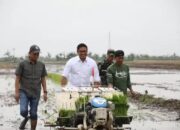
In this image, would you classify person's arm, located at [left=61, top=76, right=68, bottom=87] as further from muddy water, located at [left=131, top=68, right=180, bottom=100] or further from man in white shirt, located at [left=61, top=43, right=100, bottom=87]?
muddy water, located at [left=131, top=68, right=180, bottom=100]

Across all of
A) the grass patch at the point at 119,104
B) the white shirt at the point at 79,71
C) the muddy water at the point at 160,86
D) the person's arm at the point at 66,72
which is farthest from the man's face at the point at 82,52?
the muddy water at the point at 160,86

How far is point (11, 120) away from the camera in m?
12.6

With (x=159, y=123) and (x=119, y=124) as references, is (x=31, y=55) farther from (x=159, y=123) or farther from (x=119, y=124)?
(x=159, y=123)

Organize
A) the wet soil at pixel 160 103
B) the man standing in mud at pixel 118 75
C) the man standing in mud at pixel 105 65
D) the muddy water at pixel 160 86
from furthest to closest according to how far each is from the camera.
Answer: the muddy water at pixel 160 86 < the wet soil at pixel 160 103 < the man standing in mud at pixel 105 65 < the man standing in mud at pixel 118 75

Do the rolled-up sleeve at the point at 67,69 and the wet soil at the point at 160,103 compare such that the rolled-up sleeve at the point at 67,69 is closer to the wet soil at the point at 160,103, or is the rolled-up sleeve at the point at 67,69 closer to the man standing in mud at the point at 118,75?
the man standing in mud at the point at 118,75

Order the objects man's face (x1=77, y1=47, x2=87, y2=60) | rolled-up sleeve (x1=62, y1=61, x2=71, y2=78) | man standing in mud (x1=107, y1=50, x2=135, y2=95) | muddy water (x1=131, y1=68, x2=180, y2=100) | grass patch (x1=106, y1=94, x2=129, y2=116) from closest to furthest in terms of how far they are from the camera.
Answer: grass patch (x1=106, y1=94, x2=129, y2=116) → man's face (x1=77, y1=47, x2=87, y2=60) → rolled-up sleeve (x1=62, y1=61, x2=71, y2=78) → man standing in mud (x1=107, y1=50, x2=135, y2=95) → muddy water (x1=131, y1=68, x2=180, y2=100)

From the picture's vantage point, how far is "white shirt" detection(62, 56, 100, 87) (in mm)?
8391

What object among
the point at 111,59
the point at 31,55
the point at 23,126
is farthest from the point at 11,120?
the point at 31,55

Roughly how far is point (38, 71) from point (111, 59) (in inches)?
105

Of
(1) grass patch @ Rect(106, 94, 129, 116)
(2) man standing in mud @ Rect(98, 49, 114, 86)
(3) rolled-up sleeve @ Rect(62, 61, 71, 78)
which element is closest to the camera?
(1) grass patch @ Rect(106, 94, 129, 116)

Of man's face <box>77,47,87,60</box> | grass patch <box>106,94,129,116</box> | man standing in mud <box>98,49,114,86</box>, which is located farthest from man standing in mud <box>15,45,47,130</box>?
man standing in mud <box>98,49,114,86</box>

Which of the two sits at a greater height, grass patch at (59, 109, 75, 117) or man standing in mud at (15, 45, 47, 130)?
man standing in mud at (15, 45, 47, 130)

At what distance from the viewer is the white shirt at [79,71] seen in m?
8.39

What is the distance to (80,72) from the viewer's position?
8.41m
